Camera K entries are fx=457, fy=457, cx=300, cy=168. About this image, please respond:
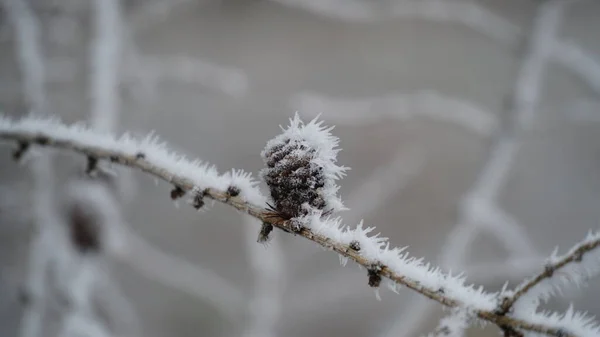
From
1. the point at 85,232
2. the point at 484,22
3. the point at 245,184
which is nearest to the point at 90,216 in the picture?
the point at 85,232

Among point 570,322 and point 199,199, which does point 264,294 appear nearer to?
point 199,199

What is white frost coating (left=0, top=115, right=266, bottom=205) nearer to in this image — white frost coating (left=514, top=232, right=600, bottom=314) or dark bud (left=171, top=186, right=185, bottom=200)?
dark bud (left=171, top=186, right=185, bottom=200)

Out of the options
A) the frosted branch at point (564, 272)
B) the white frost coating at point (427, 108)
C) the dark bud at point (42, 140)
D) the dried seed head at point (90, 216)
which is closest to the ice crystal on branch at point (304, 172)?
the frosted branch at point (564, 272)

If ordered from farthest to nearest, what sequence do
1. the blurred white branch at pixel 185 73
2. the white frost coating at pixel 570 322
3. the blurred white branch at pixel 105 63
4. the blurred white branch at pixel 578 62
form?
the blurred white branch at pixel 185 73, the blurred white branch at pixel 578 62, the blurred white branch at pixel 105 63, the white frost coating at pixel 570 322

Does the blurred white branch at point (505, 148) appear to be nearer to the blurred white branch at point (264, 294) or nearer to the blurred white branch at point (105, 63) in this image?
the blurred white branch at point (264, 294)

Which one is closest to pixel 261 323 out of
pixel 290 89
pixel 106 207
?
pixel 106 207

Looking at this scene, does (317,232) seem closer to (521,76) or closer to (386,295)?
(521,76)
